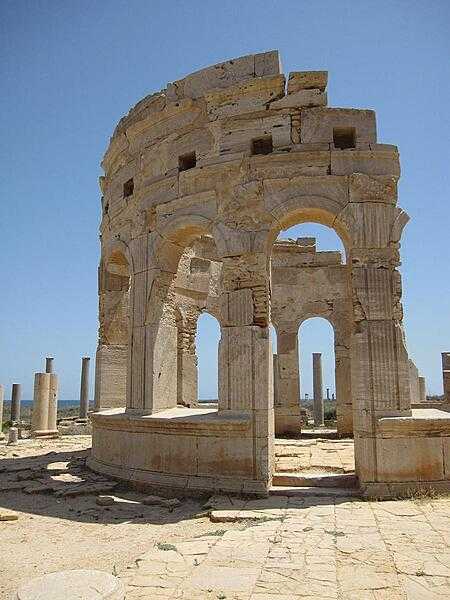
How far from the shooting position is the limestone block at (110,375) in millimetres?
11578

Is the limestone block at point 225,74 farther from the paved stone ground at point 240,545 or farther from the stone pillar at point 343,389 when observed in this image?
the stone pillar at point 343,389

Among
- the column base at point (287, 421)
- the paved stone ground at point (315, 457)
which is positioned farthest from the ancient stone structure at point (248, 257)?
the column base at point (287, 421)

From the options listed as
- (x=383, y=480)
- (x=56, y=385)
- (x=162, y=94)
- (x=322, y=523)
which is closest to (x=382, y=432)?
(x=383, y=480)

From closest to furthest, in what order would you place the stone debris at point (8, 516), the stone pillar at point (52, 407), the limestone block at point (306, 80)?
the stone debris at point (8, 516)
the limestone block at point (306, 80)
the stone pillar at point (52, 407)

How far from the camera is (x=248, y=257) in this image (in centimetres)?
829

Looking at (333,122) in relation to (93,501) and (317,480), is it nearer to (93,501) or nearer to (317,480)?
(317,480)

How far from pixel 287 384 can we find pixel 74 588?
12.4 metres

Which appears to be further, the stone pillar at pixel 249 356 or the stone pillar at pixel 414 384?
the stone pillar at pixel 414 384

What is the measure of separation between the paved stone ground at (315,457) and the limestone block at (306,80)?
631 centimetres

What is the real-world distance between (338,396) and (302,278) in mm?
3645

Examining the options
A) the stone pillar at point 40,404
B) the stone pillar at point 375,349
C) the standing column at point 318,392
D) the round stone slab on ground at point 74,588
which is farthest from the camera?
the standing column at point 318,392

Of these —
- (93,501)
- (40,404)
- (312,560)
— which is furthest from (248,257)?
(40,404)

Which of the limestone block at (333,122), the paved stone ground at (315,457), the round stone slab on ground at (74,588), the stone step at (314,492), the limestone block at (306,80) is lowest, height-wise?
the stone step at (314,492)

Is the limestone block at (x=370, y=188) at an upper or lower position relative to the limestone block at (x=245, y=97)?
lower
